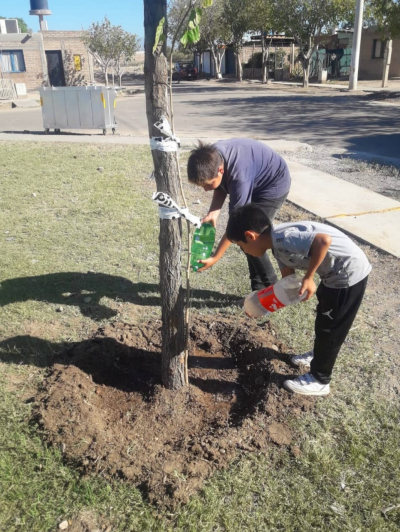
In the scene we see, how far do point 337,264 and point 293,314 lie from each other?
4.55 ft

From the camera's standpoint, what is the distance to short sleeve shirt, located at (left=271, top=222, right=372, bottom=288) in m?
2.37

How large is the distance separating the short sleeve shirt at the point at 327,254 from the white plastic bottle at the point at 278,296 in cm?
9

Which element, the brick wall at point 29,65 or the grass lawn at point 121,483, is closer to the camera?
the grass lawn at point 121,483

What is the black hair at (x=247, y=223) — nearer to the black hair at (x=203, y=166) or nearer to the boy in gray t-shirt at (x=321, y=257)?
the boy in gray t-shirt at (x=321, y=257)

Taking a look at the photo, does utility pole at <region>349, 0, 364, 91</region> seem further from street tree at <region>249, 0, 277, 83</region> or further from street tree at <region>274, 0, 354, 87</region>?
street tree at <region>249, 0, 277, 83</region>

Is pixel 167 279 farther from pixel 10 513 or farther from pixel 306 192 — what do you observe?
pixel 306 192

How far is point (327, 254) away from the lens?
2.46 metres

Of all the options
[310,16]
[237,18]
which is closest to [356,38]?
[310,16]

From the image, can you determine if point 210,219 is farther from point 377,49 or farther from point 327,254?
point 377,49

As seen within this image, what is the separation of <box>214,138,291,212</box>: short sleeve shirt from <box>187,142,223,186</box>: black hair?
18 cm

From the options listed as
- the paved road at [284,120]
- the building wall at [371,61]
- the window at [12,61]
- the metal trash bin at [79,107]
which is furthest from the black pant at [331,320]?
the building wall at [371,61]

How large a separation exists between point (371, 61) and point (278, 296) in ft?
128

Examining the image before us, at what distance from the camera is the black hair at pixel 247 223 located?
2445mm

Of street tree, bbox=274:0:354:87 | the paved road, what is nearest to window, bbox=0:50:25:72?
the paved road
